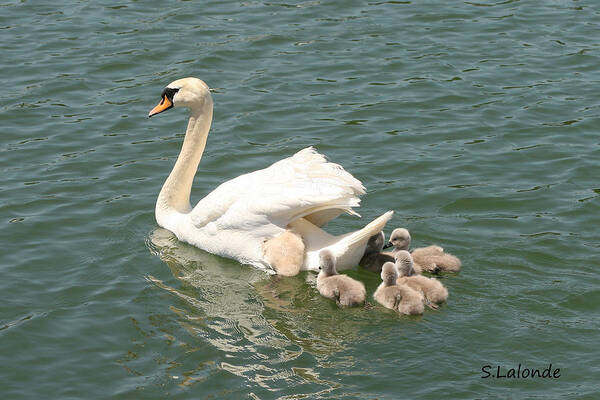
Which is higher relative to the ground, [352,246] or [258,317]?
[352,246]

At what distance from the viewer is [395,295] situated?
8797mm

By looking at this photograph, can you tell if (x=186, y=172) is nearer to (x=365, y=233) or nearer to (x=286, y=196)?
(x=286, y=196)

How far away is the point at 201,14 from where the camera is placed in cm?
1700

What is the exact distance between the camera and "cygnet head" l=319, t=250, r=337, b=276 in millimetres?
9250

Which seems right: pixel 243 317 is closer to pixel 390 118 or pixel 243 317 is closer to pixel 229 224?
pixel 229 224

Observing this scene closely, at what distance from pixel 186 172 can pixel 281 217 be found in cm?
179

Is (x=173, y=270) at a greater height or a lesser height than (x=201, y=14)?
lesser

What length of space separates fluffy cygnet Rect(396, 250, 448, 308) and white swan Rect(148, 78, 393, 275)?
37cm

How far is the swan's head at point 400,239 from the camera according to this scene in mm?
9688

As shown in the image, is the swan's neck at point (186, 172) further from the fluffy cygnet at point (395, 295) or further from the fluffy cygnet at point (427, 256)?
the fluffy cygnet at point (395, 295)

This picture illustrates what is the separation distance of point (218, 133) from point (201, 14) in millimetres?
4440

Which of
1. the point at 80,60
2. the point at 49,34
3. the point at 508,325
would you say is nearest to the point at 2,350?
the point at 508,325
